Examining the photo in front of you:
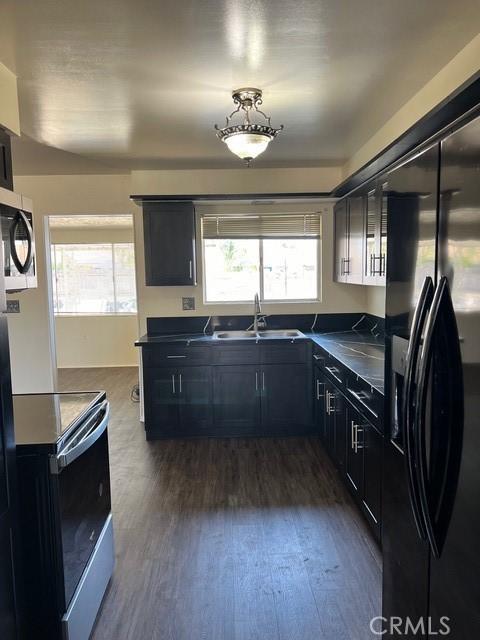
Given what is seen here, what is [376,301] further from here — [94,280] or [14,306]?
[94,280]

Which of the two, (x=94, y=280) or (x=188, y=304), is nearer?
(x=188, y=304)

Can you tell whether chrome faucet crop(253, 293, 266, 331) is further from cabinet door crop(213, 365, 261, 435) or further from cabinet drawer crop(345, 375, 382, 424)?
cabinet drawer crop(345, 375, 382, 424)

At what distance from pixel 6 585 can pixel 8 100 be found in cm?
216

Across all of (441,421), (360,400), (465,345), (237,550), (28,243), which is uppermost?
(28,243)

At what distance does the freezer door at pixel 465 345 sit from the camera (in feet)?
3.39

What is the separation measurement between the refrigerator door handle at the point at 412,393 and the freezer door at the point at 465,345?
7cm

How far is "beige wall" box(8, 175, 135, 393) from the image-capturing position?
4742mm

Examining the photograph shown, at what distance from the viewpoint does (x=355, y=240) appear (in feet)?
12.3

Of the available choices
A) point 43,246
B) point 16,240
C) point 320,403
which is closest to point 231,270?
point 320,403

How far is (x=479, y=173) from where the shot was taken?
1.02 metres

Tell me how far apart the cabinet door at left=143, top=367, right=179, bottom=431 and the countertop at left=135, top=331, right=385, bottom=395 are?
0.29 m

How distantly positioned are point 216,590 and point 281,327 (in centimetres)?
284

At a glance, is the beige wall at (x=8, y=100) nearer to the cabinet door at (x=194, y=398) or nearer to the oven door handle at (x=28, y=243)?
the oven door handle at (x=28, y=243)

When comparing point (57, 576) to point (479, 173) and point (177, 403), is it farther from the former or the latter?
point (177, 403)
